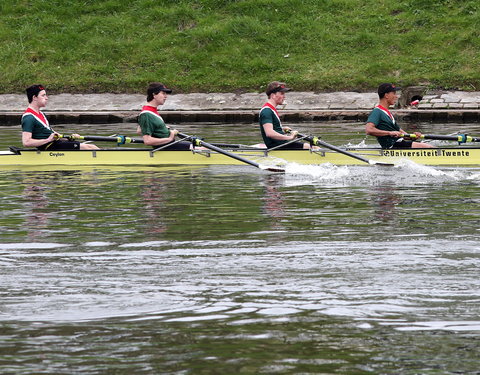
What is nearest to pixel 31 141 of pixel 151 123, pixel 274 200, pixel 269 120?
pixel 151 123

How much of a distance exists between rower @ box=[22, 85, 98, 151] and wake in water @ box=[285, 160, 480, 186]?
406 cm

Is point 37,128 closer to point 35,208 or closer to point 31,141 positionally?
point 31,141

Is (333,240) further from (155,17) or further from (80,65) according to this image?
(155,17)

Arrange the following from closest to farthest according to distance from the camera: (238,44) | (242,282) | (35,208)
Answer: (242,282) < (35,208) < (238,44)

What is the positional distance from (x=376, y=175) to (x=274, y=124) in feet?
7.41

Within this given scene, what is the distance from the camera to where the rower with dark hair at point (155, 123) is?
56.0 ft

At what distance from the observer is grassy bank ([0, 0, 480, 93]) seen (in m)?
31.2

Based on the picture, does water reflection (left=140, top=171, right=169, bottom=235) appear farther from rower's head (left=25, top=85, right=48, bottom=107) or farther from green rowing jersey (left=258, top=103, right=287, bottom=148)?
rower's head (left=25, top=85, right=48, bottom=107)

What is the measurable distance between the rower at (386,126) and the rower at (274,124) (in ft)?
3.81

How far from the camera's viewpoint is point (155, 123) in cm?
1728

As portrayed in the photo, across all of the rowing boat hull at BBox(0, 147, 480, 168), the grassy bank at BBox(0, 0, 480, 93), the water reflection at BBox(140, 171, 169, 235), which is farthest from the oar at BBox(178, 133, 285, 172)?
the grassy bank at BBox(0, 0, 480, 93)

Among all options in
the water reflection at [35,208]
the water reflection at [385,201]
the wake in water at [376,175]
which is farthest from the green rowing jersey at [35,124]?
the water reflection at [385,201]

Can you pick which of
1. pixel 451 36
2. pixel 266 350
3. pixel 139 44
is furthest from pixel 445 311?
pixel 139 44

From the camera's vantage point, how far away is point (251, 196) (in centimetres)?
1373
